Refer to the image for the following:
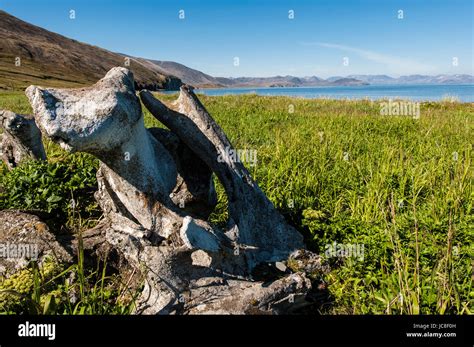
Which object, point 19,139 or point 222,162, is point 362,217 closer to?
point 222,162

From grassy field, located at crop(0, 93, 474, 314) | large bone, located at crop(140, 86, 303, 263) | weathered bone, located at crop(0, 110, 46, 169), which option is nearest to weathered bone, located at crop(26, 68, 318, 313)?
large bone, located at crop(140, 86, 303, 263)

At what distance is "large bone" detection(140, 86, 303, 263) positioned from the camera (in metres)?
4.58

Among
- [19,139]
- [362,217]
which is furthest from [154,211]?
[19,139]

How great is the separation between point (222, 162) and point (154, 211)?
1063 millimetres

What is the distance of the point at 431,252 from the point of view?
4.39 meters

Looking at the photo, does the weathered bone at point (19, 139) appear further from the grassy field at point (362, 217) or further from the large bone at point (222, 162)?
the large bone at point (222, 162)

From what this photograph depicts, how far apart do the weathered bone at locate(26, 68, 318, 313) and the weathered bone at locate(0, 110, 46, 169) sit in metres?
2.75

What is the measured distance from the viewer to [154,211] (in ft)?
13.2

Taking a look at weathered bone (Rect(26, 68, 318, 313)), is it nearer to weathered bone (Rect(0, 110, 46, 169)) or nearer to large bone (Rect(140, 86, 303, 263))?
large bone (Rect(140, 86, 303, 263))

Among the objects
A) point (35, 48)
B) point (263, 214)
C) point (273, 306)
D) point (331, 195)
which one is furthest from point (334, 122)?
point (35, 48)

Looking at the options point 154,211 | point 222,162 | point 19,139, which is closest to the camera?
point 154,211

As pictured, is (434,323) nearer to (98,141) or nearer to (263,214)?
(263,214)

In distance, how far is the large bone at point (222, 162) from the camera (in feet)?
15.0

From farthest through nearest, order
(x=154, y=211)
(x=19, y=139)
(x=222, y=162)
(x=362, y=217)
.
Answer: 1. (x=19, y=139)
2. (x=362, y=217)
3. (x=222, y=162)
4. (x=154, y=211)
